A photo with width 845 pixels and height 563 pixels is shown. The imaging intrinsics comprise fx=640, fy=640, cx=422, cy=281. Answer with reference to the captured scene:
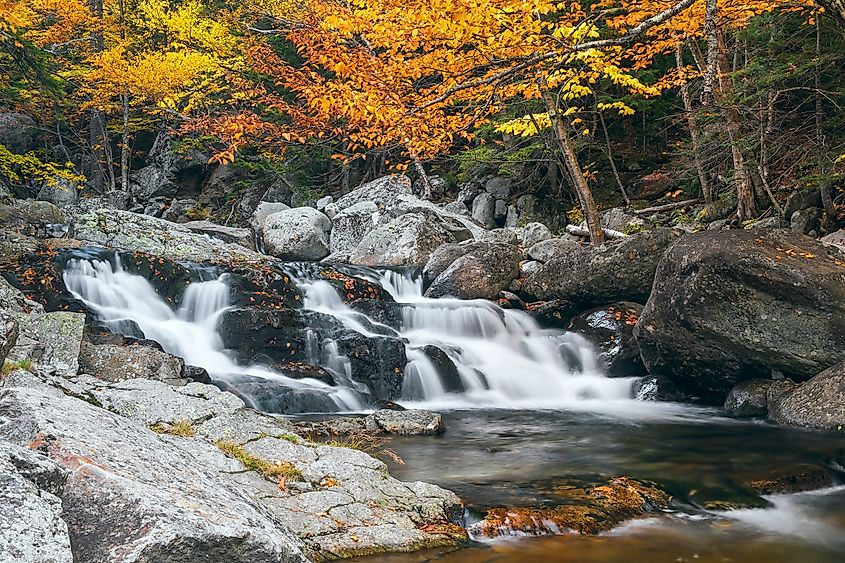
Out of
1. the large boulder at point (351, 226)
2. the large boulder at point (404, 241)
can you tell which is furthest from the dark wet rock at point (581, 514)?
the large boulder at point (351, 226)

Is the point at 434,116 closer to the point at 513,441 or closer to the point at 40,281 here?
the point at 513,441

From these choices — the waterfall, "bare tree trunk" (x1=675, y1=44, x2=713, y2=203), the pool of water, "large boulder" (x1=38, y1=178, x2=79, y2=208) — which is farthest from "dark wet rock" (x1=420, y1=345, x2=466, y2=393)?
"large boulder" (x1=38, y1=178, x2=79, y2=208)

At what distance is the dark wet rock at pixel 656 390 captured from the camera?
9641mm

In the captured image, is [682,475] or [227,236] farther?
[227,236]

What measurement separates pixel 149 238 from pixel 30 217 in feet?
9.74

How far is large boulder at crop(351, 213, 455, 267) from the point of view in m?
16.3

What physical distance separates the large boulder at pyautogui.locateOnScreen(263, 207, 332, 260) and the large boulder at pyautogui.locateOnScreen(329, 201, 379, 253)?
33 centimetres

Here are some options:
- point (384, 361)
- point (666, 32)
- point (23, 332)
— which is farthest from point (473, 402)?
point (666, 32)

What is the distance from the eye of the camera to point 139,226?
1669 cm

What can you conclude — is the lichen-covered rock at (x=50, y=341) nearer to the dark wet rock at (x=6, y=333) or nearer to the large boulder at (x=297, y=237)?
the dark wet rock at (x=6, y=333)

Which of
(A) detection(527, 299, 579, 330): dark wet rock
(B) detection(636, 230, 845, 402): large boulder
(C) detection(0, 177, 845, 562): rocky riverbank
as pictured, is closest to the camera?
(C) detection(0, 177, 845, 562): rocky riverbank

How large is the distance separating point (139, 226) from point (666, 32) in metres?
13.4

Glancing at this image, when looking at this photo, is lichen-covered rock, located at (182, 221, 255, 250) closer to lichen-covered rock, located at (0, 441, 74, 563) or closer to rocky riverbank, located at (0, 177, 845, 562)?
rocky riverbank, located at (0, 177, 845, 562)

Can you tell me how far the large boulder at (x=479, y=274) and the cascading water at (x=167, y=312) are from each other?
4.50 m
